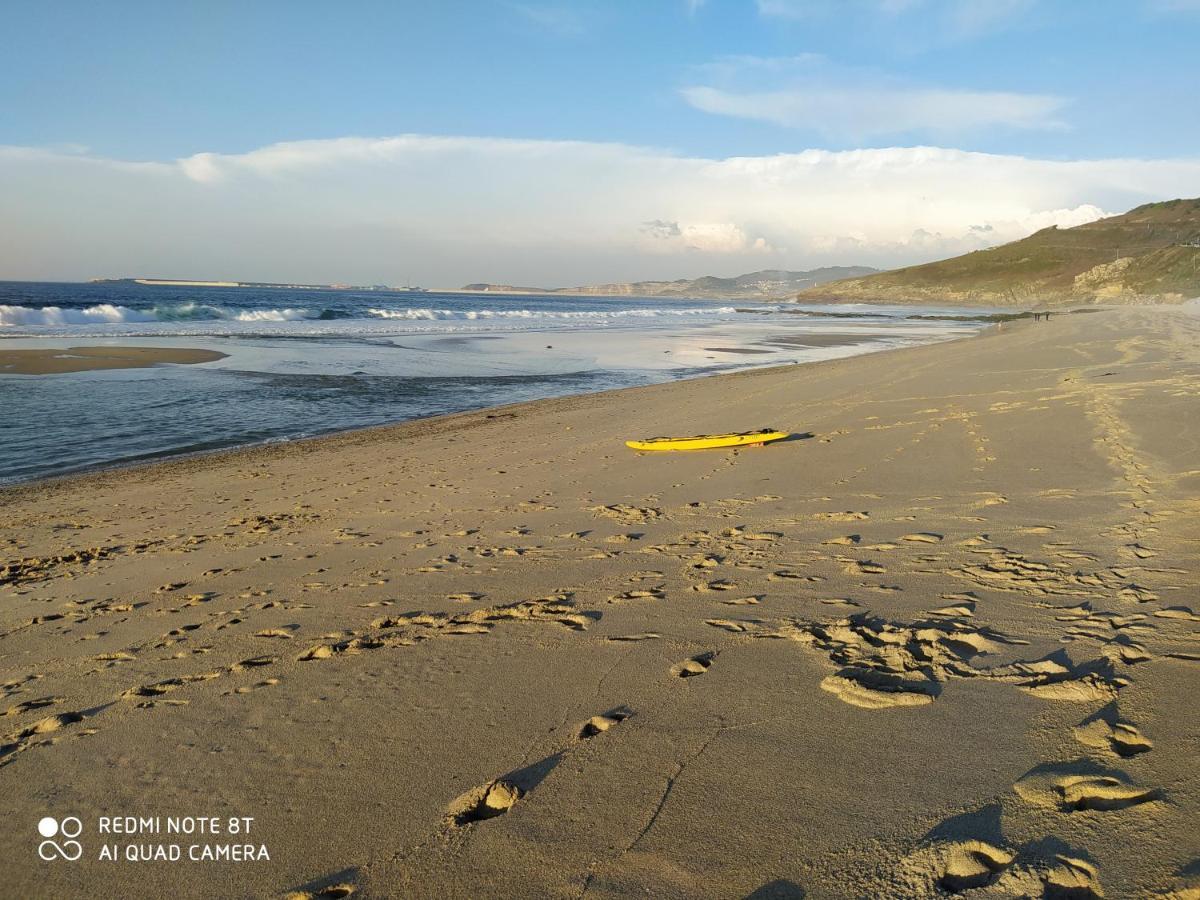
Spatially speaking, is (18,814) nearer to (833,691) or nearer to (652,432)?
(833,691)

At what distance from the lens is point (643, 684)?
12.1 feet

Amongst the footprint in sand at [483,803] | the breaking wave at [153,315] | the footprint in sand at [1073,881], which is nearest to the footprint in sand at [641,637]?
the footprint in sand at [483,803]

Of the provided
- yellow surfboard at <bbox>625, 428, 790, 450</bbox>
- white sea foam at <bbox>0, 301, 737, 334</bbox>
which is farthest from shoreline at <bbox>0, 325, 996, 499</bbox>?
white sea foam at <bbox>0, 301, 737, 334</bbox>

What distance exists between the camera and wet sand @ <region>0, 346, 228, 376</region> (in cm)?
2262

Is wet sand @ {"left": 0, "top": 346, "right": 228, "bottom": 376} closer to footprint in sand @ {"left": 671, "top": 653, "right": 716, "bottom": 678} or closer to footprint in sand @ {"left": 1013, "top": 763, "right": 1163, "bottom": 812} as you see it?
footprint in sand @ {"left": 671, "top": 653, "right": 716, "bottom": 678}

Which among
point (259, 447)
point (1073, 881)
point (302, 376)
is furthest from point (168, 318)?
point (1073, 881)

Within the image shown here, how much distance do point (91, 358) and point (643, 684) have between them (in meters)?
28.8

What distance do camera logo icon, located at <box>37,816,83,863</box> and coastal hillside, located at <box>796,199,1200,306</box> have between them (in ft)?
266

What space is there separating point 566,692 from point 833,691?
1328mm

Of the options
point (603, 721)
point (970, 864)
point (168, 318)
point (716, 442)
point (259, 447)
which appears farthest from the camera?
point (168, 318)

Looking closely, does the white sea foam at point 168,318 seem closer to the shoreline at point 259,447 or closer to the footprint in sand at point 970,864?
the shoreline at point 259,447

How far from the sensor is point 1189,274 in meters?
71.9

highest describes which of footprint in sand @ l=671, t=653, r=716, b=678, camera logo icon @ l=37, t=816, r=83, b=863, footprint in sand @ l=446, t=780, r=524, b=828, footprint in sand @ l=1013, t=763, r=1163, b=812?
footprint in sand @ l=1013, t=763, r=1163, b=812

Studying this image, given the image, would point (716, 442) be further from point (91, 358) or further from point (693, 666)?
point (91, 358)
